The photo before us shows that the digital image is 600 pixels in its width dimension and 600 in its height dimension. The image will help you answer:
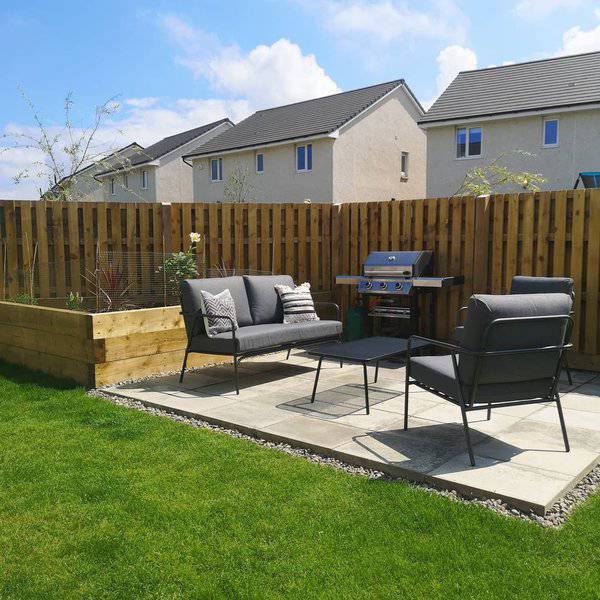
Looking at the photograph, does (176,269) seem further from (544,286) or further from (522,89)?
(522,89)

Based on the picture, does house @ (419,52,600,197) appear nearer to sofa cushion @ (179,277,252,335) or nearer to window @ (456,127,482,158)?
window @ (456,127,482,158)

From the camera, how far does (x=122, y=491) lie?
3053mm

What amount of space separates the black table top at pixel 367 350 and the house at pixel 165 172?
22.0 metres

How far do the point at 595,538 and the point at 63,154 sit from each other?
1039 cm

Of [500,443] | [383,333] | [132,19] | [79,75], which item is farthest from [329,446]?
[79,75]

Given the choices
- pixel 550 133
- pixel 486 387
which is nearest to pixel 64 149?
pixel 486 387

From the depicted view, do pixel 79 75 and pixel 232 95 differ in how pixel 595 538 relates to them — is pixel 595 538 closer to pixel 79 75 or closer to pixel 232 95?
pixel 79 75

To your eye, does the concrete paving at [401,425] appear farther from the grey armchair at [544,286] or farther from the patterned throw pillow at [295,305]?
the grey armchair at [544,286]

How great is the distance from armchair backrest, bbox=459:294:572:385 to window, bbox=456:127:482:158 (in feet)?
47.1

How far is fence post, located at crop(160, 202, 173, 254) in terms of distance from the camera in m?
7.34

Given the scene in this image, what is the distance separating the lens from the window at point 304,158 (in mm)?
19756

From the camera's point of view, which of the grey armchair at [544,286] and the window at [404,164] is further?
the window at [404,164]

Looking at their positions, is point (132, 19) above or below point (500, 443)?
above

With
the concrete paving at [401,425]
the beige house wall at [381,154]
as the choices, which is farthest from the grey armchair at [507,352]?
the beige house wall at [381,154]
